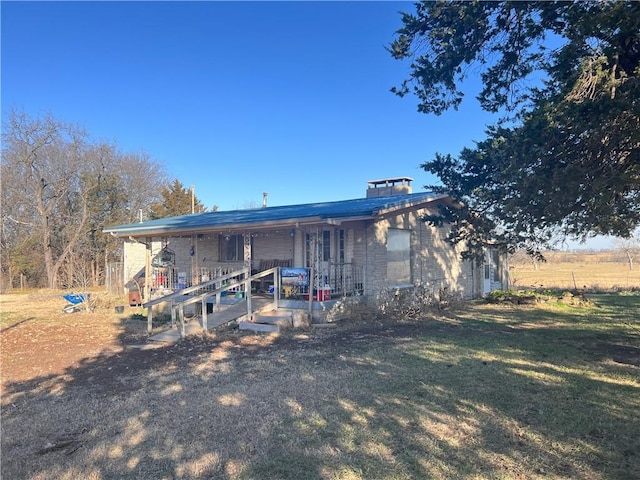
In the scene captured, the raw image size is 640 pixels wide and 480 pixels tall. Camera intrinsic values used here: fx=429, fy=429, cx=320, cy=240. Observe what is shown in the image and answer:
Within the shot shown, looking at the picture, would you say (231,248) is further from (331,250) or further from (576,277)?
(576,277)

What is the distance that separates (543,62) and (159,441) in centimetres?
811

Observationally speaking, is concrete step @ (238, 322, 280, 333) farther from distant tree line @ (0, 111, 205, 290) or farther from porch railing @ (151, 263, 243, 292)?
distant tree line @ (0, 111, 205, 290)

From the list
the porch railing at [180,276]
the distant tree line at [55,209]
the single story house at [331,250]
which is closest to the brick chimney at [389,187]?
the single story house at [331,250]

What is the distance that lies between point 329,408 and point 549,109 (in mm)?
4912

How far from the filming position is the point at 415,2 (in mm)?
7680

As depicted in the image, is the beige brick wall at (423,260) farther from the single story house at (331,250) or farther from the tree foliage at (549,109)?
the tree foliage at (549,109)

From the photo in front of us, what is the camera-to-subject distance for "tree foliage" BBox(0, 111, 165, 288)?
2839 cm

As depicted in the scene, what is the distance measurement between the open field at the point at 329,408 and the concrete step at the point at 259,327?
2.11ft

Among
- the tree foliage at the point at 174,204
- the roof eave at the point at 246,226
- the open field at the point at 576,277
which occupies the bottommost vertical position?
the open field at the point at 576,277

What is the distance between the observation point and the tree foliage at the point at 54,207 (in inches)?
1118

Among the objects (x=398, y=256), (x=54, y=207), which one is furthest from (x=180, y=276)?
(x=54, y=207)

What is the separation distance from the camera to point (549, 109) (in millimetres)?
5902

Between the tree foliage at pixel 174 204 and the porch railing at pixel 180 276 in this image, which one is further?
the tree foliage at pixel 174 204

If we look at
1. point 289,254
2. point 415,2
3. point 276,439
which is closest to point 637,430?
point 276,439
